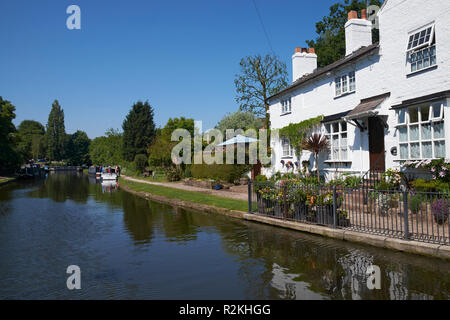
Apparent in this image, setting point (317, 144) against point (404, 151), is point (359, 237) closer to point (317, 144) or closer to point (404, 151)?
point (404, 151)

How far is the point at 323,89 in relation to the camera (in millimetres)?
19672

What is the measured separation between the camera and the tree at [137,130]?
64.1m

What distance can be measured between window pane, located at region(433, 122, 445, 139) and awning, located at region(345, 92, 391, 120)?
276 centimetres

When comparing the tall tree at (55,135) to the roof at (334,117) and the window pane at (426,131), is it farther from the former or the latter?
the window pane at (426,131)

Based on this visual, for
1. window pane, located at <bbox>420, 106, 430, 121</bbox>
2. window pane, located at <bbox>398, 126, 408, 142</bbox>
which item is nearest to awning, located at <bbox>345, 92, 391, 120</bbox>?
window pane, located at <bbox>398, 126, 408, 142</bbox>

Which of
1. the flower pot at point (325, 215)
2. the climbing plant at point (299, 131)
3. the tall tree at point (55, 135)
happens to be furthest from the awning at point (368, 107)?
the tall tree at point (55, 135)

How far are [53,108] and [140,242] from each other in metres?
125

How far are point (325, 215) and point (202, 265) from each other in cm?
451

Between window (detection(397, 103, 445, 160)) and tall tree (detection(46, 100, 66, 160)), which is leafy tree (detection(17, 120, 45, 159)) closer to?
tall tree (detection(46, 100, 66, 160))

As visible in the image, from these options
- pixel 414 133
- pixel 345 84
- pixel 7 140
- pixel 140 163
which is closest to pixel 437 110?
pixel 414 133

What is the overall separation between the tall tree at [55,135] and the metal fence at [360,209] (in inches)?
4691

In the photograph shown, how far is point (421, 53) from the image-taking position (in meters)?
13.2

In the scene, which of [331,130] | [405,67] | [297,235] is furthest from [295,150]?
[297,235]

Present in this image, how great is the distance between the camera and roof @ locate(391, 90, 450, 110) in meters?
11.8
